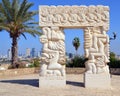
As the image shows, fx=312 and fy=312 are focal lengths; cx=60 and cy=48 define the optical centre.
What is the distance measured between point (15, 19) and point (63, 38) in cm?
1175

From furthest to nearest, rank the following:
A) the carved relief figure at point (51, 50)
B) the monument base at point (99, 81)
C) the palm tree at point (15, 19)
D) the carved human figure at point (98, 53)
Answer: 1. the palm tree at point (15, 19)
2. the carved relief figure at point (51, 50)
3. the carved human figure at point (98, 53)
4. the monument base at point (99, 81)

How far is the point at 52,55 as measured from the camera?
13.6 m

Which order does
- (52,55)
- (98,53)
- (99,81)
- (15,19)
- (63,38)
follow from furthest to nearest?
1. (15,19)
2. (63,38)
3. (52,55)
4. (98,53)
5. (99,81)

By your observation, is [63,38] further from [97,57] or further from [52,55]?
[97,57]

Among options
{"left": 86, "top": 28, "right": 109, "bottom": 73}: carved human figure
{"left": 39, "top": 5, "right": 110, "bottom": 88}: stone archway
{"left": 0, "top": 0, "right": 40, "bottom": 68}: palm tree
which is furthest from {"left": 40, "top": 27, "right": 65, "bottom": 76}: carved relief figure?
{"left": 0, "top": 0, "right": 40, "bottom": 68}: palm tree

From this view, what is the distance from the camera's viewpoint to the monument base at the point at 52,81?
1341 centimetres

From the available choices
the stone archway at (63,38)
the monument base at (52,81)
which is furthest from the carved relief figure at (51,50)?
the monument base at (52,81)

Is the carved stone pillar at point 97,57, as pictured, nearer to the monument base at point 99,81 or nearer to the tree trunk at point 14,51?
the monument base at point 99,81

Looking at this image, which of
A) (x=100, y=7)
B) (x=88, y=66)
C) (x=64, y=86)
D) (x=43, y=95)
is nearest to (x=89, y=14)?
(x=100, y=7)

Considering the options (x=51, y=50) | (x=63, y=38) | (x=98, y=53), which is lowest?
(x=98, y=53)

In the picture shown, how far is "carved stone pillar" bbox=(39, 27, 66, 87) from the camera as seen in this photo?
13508 mm

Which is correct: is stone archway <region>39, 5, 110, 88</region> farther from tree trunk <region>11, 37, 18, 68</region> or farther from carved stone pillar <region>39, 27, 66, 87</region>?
→ tree trunk <region>11, 37, 18, 68</region>

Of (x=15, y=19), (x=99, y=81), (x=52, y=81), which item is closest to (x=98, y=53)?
(x=99, y=81)

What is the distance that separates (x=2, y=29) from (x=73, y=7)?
1216cm
